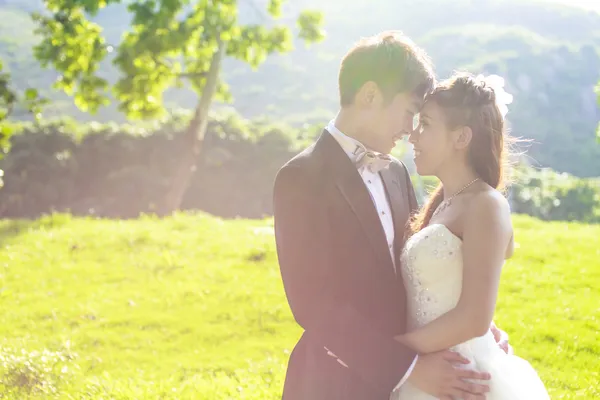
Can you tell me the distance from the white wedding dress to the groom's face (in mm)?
554

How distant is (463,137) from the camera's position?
3525 millimetres

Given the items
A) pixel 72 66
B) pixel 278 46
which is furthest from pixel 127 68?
pixel 278 46

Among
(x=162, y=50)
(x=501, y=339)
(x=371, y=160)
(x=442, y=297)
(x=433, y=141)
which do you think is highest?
(x=162, y=50)

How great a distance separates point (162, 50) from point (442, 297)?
47.3ft

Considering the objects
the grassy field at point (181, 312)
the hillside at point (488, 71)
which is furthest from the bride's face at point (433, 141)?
the hillside at point (488, 71)

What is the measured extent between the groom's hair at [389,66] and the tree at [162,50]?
11.7 m

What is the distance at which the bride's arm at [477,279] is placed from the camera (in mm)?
3215

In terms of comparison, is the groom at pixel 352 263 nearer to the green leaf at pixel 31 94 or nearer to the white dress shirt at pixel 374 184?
the white dress shirt at pixel 374 184

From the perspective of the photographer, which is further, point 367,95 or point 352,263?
point 367,95

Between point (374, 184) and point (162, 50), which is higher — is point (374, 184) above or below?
below

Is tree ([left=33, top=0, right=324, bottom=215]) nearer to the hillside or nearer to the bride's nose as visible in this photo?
the bride's nose

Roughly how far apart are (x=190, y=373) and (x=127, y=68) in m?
11.0

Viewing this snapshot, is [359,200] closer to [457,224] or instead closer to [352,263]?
[352,263]

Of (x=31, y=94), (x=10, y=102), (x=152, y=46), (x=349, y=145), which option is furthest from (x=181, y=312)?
(x=152, y=46)
